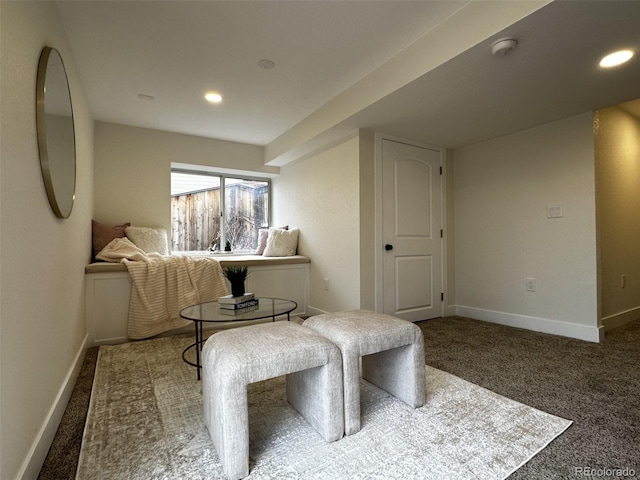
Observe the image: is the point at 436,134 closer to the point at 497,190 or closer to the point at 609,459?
the point at 497,190

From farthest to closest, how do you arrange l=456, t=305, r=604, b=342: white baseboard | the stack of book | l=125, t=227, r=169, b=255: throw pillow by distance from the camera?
l=125, t=227, r=169, b=255: throw pillow
l=456, t=305, r=604, b=342: white baseboard
the stack of book

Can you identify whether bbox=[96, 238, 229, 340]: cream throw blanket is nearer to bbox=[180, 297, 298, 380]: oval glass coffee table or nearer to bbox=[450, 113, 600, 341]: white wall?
bbox=[180, 297, 298, 380]: oval glass coffee table

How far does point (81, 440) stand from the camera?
1397 millimetres

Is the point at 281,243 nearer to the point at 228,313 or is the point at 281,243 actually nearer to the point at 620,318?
the point at 228,313

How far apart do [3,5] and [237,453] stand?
1.69m

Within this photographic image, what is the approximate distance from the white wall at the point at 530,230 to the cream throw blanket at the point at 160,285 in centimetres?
280

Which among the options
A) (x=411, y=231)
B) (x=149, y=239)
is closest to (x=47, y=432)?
(x=149, y=239)

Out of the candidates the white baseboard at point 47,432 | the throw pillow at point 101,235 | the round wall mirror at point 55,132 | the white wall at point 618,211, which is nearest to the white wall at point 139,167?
the throw pillow at point 101,235

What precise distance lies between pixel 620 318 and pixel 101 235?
515cm

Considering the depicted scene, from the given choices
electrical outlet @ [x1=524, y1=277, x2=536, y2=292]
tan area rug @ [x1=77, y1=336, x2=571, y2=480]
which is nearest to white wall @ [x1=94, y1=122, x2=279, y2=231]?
tan area rug @ [x1=77, y1=336, x2=571, y2=480]

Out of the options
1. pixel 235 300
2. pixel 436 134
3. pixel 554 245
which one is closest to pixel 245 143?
pixel 436 134

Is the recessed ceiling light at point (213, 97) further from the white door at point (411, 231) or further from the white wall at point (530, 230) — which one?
the white wall at point (530, 230)

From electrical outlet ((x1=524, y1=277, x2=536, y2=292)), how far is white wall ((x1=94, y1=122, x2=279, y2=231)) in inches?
147

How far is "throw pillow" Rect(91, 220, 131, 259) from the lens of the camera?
3143 mm
